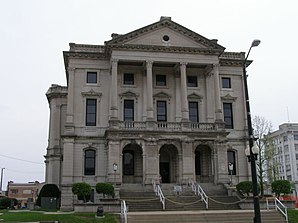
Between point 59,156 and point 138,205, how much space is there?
1002 inches

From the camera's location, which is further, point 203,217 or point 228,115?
point 228,115

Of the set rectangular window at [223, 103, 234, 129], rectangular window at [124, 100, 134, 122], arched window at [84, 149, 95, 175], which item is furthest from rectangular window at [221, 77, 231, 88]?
arched window at [84, 149, 95, 175]

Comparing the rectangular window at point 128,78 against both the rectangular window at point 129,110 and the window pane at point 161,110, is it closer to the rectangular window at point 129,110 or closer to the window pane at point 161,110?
the rectangular window at point 129,110

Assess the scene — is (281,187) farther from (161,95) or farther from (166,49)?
(166,49)

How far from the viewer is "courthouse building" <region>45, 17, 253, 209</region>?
4216cm

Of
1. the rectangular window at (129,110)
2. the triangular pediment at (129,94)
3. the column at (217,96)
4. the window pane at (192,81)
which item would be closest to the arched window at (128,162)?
the rectangular window at (129,110)

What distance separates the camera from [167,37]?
4653 cm

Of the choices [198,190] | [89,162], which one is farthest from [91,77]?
[198,190]

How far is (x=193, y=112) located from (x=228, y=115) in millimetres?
4488

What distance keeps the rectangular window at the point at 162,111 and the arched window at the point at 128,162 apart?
5224 mm

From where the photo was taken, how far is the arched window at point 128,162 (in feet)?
145

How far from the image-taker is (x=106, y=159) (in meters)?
44.2

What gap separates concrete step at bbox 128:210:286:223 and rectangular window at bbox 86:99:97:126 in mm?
19043

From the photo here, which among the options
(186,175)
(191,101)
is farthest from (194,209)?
(191,101)
